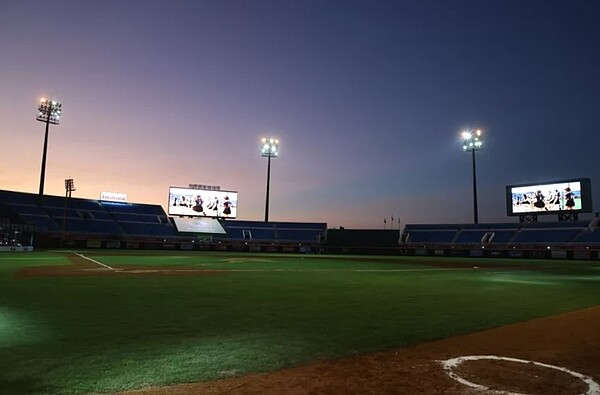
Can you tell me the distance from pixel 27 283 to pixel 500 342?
14.8 m

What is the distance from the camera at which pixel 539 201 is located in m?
56.2

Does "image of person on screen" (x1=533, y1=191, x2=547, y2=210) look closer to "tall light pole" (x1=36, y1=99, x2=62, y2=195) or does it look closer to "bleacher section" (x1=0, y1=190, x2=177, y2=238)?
"bleacher section" (x1=0, y1=190, x2=177, y2=238)

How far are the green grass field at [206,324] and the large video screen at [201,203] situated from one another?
53.7 meters

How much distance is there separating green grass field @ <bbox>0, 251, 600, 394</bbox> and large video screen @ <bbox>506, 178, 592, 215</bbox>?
45297 mm

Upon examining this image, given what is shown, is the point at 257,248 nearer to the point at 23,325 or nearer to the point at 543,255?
the point at 543,255

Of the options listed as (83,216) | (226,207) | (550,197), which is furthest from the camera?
(226,207)

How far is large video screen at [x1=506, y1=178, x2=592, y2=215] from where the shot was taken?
52.7 meters

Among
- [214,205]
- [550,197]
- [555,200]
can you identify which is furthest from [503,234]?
[214,205]

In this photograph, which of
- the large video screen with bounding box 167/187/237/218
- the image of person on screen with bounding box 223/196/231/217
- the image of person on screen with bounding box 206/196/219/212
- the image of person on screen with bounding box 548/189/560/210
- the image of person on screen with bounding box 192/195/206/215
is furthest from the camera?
the image of person on screen with bounding box 223/196/231/217

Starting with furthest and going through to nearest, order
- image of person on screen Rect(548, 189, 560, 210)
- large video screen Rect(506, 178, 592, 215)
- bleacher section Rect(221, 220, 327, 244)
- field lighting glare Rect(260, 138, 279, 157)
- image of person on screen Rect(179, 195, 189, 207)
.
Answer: bleacher section Rect(221, 220, 327, 244) → field lighting glare Rect(260, 138, 279, 157) → image of person on screen Rect(179, 195, 189, 207) → image of person on screen Rect(548, 189, 560, 210) → large video screen Rect(506, 178, 592, 215)

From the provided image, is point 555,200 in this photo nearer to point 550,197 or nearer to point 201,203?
point 550,197

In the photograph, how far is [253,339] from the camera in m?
6.82

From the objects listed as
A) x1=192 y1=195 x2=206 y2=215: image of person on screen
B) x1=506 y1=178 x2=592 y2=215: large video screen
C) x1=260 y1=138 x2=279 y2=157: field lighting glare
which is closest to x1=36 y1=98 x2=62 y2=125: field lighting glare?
x1=192 y1=195 x2=206 y2=215: image of person on screen

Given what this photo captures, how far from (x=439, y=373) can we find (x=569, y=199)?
57.9 m
